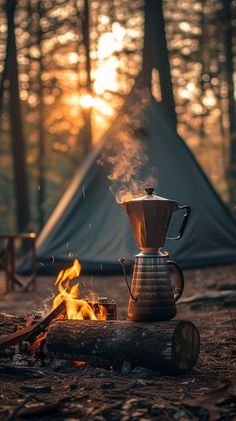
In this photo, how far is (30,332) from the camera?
187 inches

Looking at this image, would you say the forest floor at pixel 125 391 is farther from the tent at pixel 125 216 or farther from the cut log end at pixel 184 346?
the tent at pixel 125 216

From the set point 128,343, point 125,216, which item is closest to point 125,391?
point 128,343

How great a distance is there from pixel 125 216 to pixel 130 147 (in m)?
1.30

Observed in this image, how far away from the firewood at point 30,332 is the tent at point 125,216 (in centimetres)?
543

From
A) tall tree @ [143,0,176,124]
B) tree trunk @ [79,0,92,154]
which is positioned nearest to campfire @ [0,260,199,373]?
tall tree @ [143,0,176,124]

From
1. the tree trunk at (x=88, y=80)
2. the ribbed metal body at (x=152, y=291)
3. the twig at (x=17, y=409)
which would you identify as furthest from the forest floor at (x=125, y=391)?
the tree trunk at (x=88, y=80)

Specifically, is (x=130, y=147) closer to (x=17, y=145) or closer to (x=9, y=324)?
(x=9, y=324)

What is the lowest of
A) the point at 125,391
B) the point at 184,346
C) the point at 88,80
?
the point at 125,391

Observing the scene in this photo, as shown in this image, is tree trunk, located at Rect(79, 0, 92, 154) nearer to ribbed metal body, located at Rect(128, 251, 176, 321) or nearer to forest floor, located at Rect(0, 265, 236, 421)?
forest floor, located at Rect(0, 265, 236, 421)

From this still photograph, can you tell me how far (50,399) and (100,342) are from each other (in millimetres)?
760

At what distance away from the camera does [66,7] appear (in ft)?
61.7

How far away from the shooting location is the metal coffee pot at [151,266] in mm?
4496

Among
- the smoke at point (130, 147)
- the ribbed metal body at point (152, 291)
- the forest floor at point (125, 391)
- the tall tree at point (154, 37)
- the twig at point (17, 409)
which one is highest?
the tall tree at point (154, 37)

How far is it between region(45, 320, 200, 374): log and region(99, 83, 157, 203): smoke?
5.79 metres
